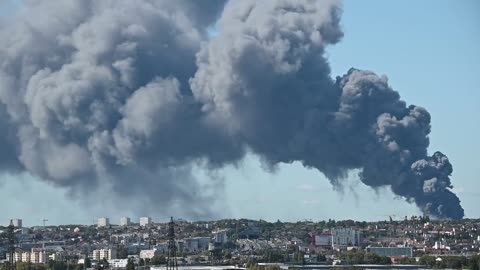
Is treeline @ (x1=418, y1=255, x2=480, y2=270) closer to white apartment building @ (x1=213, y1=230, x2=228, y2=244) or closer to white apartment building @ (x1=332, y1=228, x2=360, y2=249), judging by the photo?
white apartment building @ (x1=332, y1=228, x2=360, y2=249)

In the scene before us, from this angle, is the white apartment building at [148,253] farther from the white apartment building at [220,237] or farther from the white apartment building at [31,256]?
the white apartment building at [220,237]

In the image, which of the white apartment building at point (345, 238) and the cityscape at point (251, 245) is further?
the white apartment building at point (345, 238)

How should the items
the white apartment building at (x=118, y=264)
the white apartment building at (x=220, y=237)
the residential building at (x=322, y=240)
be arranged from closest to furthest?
the white apartment building at (x=118, y=264)
the residential building at (x=322, y=240)
the white apartment building at (x=220, y=237)

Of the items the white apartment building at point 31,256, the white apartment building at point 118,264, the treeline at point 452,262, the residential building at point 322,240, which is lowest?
the treeline at point 452,262

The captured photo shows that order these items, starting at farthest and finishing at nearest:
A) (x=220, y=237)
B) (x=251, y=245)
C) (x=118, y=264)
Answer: (x=220, y=237)
(x=251, y=245)
(x=118, y=264)

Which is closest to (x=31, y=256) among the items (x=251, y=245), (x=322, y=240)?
(x=251, y=245)

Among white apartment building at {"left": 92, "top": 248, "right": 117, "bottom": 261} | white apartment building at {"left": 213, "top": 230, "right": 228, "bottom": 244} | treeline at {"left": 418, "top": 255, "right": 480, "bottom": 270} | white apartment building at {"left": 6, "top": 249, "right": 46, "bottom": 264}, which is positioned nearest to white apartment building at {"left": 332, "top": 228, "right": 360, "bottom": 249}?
white apartment building at {"left": 213, "top": 230, "right": 228, "bottom": 244}

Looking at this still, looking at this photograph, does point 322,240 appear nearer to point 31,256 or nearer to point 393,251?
point 393,251

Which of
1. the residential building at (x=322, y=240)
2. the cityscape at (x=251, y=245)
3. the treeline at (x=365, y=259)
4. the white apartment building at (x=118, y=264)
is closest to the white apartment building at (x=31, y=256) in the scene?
the cityscape at (x=251, y=245)

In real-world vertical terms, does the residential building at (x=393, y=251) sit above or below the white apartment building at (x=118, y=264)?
above

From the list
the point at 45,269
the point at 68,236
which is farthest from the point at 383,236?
the point at 45,269
